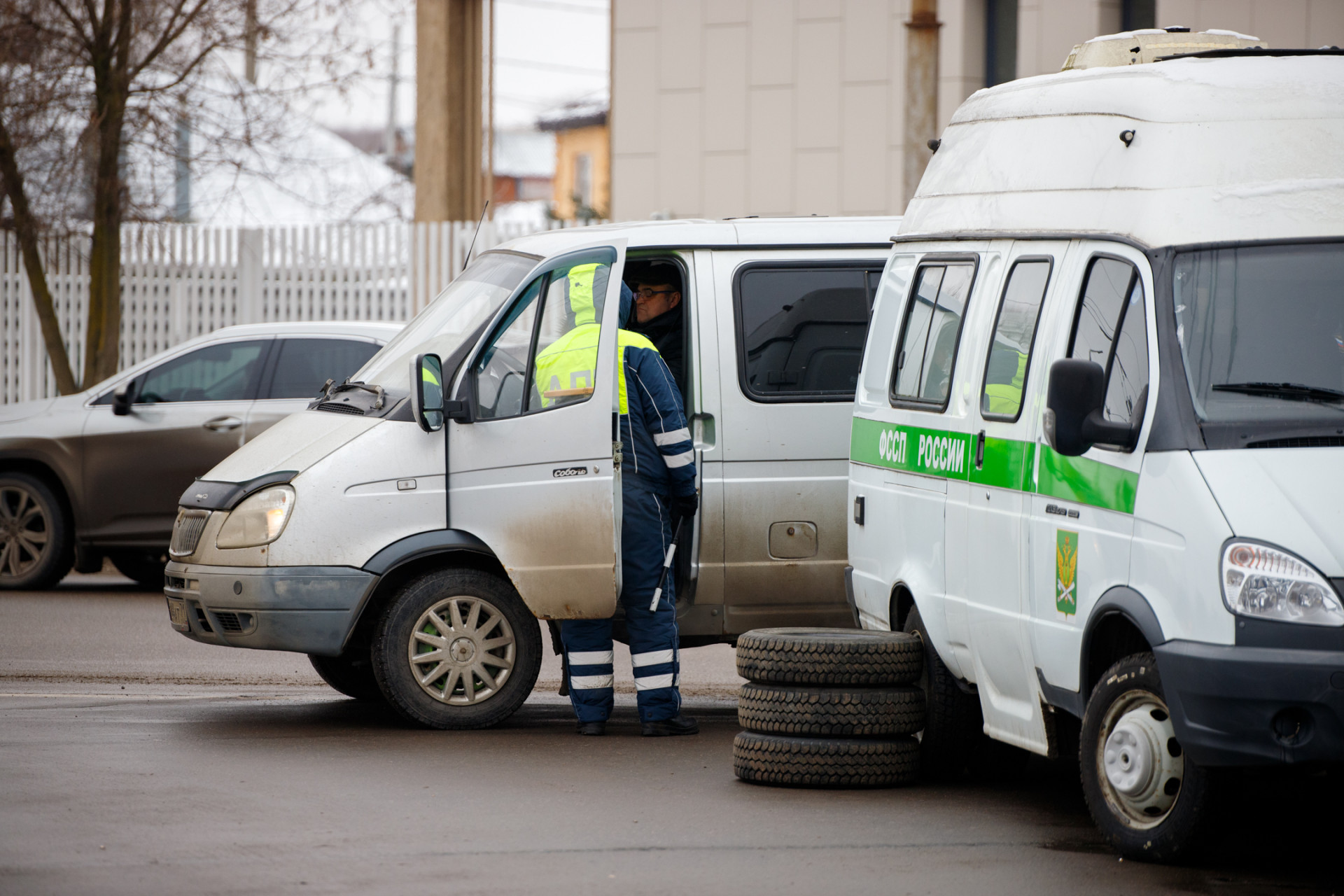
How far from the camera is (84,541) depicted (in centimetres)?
1259

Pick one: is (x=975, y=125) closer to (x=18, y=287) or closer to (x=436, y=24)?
(x=18, y=287)

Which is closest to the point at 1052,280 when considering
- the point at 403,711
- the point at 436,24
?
the point at 403,711

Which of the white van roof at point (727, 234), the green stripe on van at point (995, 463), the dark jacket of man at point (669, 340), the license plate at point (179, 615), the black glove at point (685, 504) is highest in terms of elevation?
the white van roof at point (727, 234)

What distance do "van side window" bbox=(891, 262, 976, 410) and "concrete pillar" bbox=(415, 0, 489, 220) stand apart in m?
16.2

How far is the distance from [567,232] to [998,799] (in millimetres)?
3278

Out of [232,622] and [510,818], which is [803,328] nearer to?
[232,622]

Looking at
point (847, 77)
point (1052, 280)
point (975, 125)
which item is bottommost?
point (1052, 280)

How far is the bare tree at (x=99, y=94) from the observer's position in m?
17.7

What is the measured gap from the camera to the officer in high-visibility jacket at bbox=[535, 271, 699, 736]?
762 cm

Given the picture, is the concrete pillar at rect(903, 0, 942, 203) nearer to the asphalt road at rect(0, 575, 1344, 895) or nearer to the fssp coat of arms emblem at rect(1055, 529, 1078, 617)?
the asphalt road at rect(0, 575, 1344, 895)

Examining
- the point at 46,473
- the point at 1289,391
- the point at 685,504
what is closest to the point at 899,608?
the point at 685,504

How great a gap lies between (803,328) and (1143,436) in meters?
3.13

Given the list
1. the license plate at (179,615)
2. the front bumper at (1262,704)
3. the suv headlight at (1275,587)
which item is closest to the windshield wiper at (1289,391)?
the suv headlight at (1275,587)

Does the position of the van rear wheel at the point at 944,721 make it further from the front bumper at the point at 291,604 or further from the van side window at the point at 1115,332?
the front bumper at the point at 291,604
